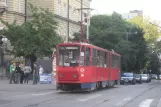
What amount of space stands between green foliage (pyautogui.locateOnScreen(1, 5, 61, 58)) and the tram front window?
16038 millimetres

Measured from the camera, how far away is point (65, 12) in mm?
61344

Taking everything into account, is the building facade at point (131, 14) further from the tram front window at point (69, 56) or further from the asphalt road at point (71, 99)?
the asphalt road at point (71, 99)

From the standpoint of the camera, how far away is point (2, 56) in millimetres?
49281

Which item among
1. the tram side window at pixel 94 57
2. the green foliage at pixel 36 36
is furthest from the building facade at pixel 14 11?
the tram side window at pixel 94 57

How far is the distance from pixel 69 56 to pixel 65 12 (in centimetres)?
3628

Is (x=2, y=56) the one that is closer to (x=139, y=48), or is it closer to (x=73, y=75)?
(x=73, y=75)

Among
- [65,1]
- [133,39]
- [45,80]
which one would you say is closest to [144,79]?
[133,39]

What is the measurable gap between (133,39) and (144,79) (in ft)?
36.8

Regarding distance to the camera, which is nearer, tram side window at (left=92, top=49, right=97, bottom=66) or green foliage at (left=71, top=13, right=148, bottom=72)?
tram side window at (left=92, top=49, right=97, bottom=66)

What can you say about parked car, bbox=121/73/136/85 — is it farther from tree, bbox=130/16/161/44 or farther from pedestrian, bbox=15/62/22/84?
tree, bbox=130/16/161/44

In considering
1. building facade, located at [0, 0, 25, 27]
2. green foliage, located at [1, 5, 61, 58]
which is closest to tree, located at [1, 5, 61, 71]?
green foliage, located at [1, 5, 61, 58]

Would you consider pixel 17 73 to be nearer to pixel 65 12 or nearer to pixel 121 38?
pixel 65 12

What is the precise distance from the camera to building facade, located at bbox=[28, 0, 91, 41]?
55.9 metres

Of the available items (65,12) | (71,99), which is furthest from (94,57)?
(65,12)
